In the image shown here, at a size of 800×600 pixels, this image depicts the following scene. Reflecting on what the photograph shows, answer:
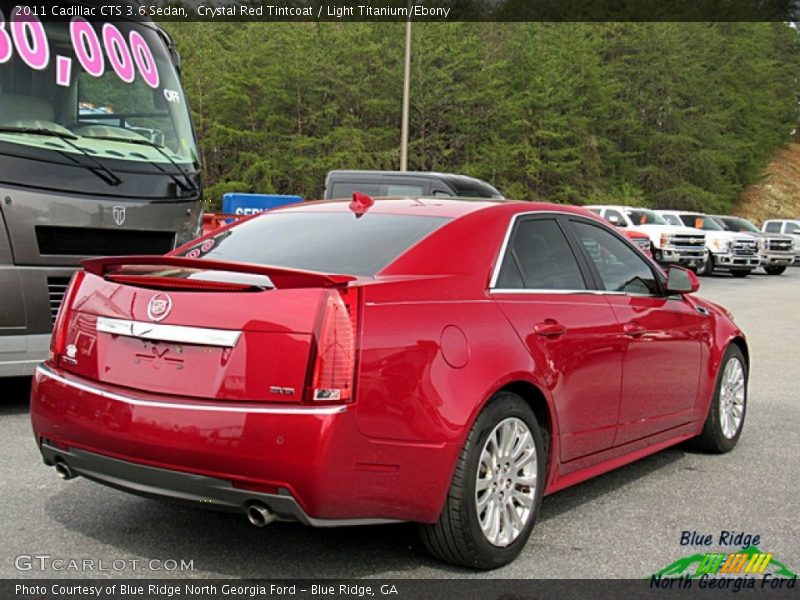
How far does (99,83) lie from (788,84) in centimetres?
10173

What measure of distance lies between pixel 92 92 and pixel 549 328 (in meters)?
4.96

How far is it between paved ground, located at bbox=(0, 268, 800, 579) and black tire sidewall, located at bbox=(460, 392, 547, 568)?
8cm

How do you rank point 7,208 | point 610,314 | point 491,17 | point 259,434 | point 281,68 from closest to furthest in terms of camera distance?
point 259,434
point 610,314
point 7,208
point 281,68
point 491,17

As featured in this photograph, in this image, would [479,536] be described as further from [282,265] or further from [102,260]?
[102,260]

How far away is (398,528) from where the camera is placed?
4.68 metres

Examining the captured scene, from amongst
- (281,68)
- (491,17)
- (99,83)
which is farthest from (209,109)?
(99,83)

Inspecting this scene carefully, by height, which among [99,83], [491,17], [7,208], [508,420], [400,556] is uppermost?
[491,17]

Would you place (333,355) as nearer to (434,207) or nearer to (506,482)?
(506,482)

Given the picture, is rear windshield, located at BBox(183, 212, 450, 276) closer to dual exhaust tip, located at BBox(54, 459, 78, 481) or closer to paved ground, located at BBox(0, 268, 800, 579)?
dual exhaust tip, located at BBox(54, 459, 78, 481)

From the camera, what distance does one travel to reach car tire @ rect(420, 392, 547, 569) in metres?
4.05

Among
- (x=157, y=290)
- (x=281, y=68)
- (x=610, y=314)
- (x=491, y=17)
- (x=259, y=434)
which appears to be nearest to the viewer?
(x=259, y=434)

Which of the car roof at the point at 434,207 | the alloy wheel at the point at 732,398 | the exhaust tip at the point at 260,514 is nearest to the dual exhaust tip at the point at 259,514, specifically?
the exhaust tip at the point at 260,514

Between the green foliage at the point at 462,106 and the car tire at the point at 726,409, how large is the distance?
48.1 meters

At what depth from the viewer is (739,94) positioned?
81.1 meters
